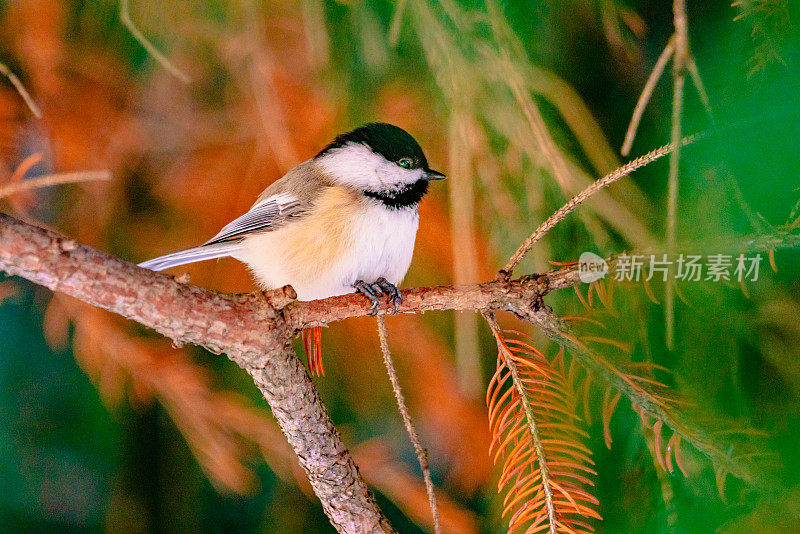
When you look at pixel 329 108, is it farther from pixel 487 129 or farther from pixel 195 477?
pixel 195 477

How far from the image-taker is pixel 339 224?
53 centimetres

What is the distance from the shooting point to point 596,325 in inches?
18.1

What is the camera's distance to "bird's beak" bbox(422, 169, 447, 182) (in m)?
0.53

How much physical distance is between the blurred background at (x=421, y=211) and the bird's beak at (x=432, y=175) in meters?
0.04

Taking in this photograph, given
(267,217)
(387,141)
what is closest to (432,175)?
(387,141)

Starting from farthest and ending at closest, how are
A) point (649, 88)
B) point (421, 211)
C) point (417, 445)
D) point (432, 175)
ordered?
point (421, 211), point (432, 175), point (417, 445), point (649, 88)

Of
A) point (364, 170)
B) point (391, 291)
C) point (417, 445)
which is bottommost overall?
point (417, 445)

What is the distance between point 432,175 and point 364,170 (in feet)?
0.24

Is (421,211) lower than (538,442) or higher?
higher

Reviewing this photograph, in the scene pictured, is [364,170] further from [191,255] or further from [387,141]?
[191,255]

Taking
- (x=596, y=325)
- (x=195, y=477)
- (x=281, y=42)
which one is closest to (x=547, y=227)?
(x=596, y=325)

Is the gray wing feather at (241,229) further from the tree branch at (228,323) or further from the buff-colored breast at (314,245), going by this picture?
the tree branch at (228,323)

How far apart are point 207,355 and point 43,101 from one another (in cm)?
32

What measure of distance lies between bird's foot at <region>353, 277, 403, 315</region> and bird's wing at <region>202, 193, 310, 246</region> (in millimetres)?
95
